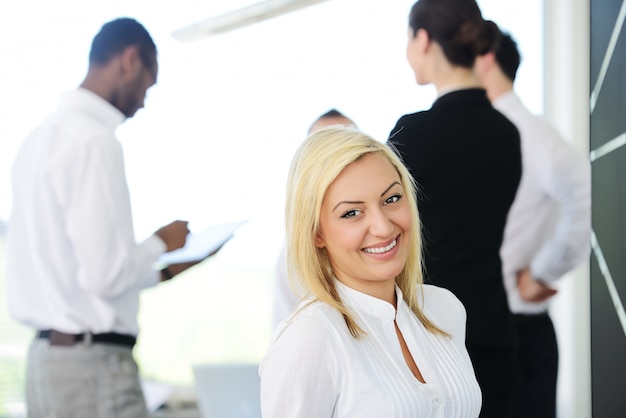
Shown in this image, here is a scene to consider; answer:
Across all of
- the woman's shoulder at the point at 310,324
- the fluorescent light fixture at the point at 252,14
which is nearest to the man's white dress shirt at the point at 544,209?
the fluorescent light fixture at the point at 252,14

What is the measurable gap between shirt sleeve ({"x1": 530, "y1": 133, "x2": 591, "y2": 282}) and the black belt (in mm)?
1302

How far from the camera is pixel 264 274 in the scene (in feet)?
8.93

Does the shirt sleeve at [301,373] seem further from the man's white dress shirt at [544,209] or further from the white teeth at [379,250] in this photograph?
the man's white dress shirt at [544,209]

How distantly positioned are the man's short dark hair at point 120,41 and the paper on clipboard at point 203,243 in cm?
57

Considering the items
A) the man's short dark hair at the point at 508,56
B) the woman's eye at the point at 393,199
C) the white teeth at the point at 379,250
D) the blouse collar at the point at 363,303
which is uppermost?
the man's short dark hair at the point at 508,56

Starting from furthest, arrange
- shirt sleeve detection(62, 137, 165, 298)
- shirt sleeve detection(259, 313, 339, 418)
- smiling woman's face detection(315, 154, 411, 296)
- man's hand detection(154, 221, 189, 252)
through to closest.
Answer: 1. man's hand detection(154, 221, 189, 252)
2. shirt sleeve detection(62, 137, 165, 298)
3. smiling woman's face detection(315, 154, 411, 296)
4. shirt sleeve detection(259, 313, 339, 418)

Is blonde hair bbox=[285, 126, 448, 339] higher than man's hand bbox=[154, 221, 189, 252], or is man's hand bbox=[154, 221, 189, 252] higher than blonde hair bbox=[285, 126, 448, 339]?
blonde hair bbox=[285, 126, 448, 339]

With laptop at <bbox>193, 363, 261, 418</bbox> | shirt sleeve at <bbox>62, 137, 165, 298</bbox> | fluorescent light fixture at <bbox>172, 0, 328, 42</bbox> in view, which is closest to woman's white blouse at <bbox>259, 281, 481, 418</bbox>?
shirt sleeve at <bbox>62, 137, 165, 298</bbox>

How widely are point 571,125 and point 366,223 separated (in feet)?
5.27

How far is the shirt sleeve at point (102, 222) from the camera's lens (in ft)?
7.63

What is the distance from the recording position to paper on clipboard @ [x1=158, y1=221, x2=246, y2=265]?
262cm

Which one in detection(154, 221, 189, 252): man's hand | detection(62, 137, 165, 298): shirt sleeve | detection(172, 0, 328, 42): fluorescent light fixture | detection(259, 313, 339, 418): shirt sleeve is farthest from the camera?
detection(172, 0, 328, 42): fluorescent light fixture

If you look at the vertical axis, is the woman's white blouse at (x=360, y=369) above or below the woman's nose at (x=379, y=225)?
below

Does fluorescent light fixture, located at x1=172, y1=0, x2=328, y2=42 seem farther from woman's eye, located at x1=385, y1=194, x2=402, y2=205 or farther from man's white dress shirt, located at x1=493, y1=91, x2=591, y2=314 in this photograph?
woman's eye, located at x1=385, y1=194, x2=402, y2=205
